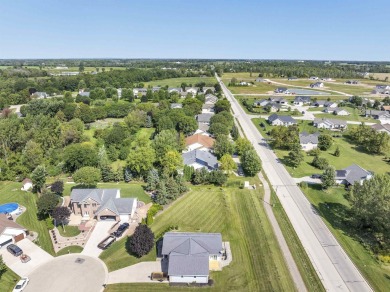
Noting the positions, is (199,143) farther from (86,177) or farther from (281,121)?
(281,121)

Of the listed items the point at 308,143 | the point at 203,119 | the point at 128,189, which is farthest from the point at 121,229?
the point at 203,119

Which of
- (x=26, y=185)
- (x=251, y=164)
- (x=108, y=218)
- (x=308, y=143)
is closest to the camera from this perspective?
(x=108, y=218)

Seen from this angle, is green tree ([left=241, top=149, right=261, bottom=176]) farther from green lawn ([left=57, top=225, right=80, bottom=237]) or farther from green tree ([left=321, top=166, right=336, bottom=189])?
green lawn ([left=57, top=225, right=80, bottom=237])

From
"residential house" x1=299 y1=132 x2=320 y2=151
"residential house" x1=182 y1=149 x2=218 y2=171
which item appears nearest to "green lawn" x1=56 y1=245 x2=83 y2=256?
"residential house" x1=182 y1=149 x2=218 y2=171

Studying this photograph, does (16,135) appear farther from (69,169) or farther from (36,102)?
(36,102)

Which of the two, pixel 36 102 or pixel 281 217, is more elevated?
pixel 36 102

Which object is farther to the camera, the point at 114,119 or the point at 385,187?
the point at 114,119

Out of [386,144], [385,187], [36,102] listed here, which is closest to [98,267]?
[385,187]
